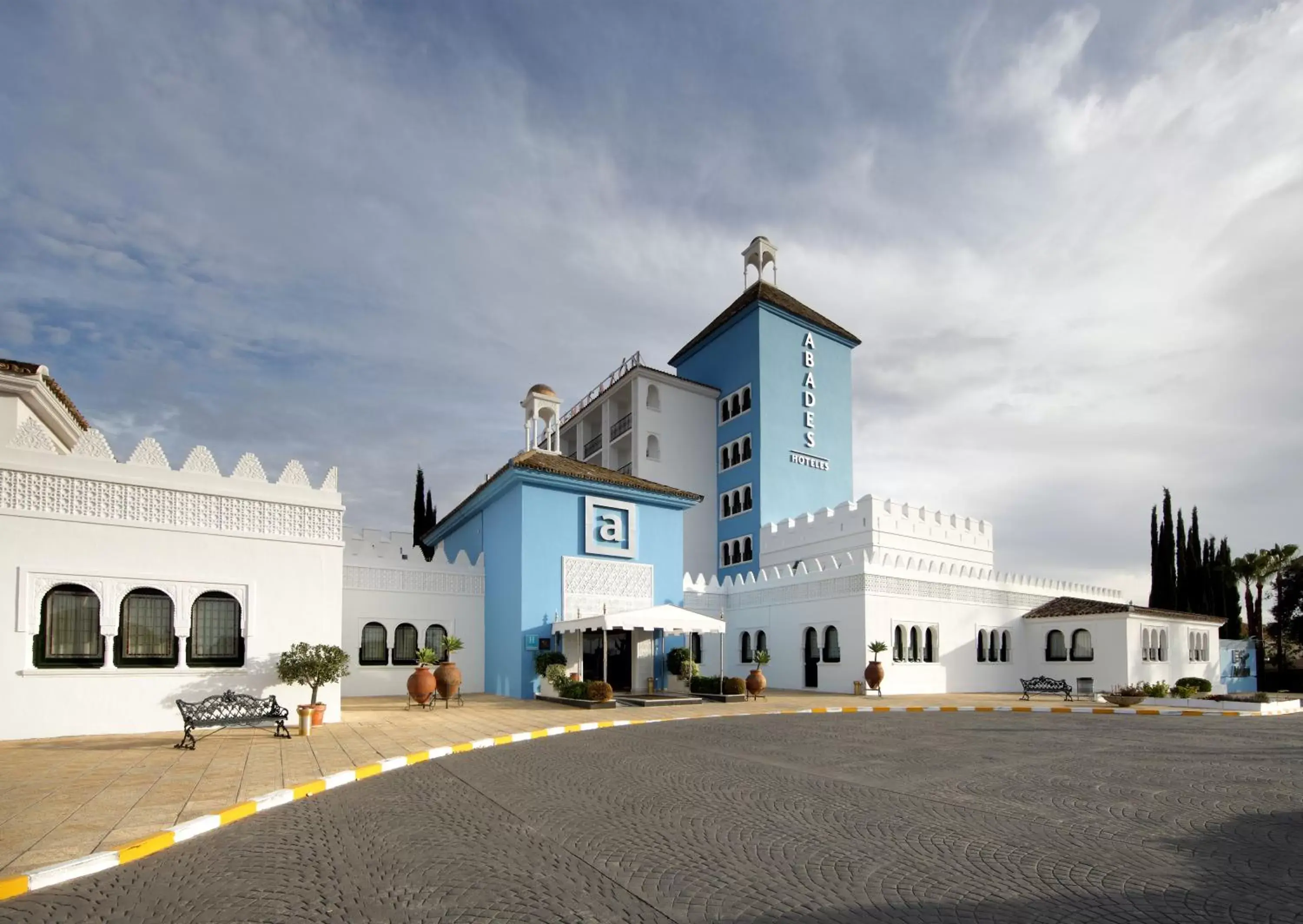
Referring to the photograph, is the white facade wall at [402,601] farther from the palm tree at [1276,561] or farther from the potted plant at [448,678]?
the palm tree at [1276,561]

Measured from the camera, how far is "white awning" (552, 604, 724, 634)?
2070 cm

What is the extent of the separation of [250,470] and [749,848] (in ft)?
43.0

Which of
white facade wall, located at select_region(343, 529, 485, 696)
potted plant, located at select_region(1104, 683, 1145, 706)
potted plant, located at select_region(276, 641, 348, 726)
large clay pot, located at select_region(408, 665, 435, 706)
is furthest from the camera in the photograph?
white facade wall, located at select_region(343, 529, 485, 696)

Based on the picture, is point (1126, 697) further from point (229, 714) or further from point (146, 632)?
point (146, 632)

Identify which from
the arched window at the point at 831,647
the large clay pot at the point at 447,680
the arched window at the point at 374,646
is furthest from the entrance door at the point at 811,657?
the arched window at the point at 374,646

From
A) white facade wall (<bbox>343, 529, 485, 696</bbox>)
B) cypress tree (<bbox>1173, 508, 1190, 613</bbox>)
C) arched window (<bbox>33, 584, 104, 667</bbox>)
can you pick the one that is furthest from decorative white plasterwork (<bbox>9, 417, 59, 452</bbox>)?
cypress tree (<bbox>1173, 508, 1190, 613</bbox>)

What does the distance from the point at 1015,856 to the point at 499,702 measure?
52.9ft

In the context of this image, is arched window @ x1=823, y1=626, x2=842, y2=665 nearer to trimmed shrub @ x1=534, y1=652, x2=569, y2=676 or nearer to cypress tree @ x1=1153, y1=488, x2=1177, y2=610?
trimmed shrub @ x1=534, y1=652, x2=569, y2=676

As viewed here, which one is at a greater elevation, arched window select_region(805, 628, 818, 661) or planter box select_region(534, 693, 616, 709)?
arched window select_region(805, 628, 818, 661)

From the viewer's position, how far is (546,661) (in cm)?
2194

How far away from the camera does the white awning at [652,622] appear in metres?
20.7

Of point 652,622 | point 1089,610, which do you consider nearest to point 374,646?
point 652,622

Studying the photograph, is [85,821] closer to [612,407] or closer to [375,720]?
[375,720]

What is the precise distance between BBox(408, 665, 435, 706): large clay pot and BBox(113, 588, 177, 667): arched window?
17.1 ft
